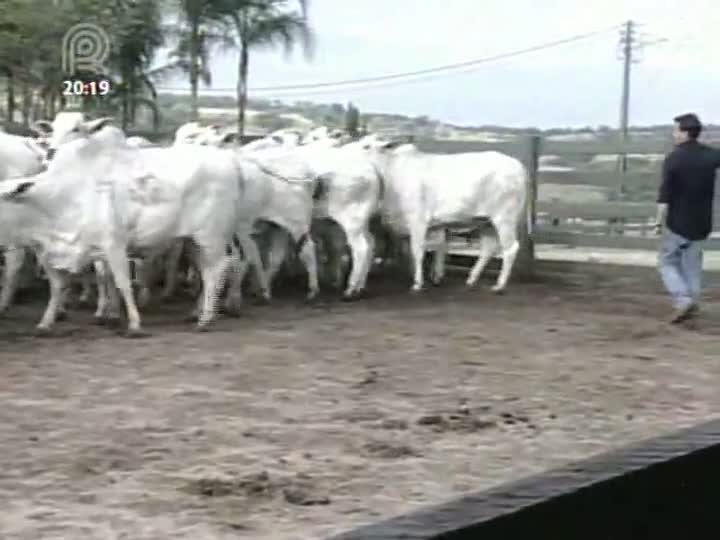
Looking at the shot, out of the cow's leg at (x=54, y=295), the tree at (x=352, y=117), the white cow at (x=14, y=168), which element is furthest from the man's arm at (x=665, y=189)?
the tree at (x=352, y=117)

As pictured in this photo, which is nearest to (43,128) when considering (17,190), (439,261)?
(17,190)

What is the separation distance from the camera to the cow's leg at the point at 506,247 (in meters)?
16.0

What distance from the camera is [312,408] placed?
899cm

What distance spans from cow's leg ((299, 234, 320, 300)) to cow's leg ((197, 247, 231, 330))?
219 centimetres

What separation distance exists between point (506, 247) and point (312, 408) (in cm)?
736

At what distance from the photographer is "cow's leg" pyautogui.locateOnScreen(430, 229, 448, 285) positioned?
1683 cm

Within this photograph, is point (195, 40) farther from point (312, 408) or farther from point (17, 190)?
point (312, 408)

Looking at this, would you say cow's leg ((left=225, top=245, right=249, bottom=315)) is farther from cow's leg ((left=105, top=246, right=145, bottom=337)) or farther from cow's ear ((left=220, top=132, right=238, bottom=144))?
cow's ear ((left=220, top=132, right=238, bottom=144))

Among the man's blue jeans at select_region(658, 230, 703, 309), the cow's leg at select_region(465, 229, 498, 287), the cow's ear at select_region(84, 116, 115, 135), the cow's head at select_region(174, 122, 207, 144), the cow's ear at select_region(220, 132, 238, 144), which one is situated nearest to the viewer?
the cow's ear at select_region(84, 116, 115, 135)

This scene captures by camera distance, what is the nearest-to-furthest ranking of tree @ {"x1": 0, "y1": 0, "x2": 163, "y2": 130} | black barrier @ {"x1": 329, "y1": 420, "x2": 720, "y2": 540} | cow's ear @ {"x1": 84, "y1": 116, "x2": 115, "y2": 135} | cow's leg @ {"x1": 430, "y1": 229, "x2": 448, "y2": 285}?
black barrier @ {"x1": 329, "y1": 420, "x2": 720, "y2": 540}
cow's ear @ {"x1": 84, "y1": 116, "x2": 115, "y2": 135}
cow's leg @ {"x1": 430, "y1": 229, "x2": 448, "y2": 285}
tree @ {"x1": 0, "y1": 0, "x2": 163, "y2": 130}

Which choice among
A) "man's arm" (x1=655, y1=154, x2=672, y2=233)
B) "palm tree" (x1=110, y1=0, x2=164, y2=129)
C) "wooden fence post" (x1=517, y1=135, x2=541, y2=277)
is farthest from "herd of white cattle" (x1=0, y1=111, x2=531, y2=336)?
"palm tree" (x1=110, y1=0, x2=164, y2=129)

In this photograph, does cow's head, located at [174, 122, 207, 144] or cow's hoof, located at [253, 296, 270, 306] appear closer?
cow's hoof, located at [253, 296, 270, 306]

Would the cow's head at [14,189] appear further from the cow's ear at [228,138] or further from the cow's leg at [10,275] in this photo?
the cow's ear at [228,138]

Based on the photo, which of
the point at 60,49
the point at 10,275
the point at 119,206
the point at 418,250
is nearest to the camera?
the point at 119,206
